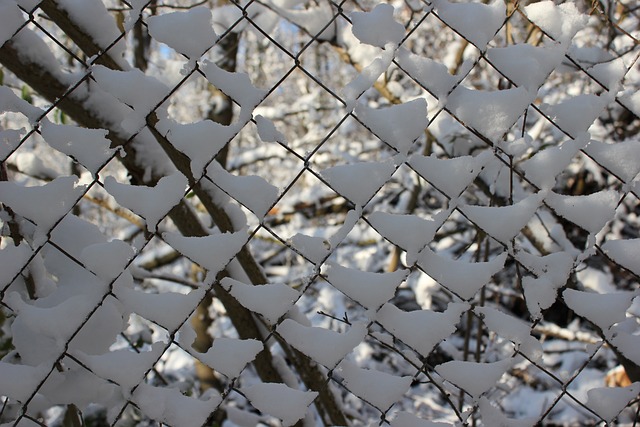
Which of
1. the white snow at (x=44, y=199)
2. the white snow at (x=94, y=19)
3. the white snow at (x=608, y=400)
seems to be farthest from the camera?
the white snow at (x=94, y=19)

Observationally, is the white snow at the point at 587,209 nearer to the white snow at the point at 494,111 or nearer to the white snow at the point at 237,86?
the white snow at the point at 494,111

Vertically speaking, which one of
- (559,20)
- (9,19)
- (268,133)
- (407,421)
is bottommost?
(407,421)

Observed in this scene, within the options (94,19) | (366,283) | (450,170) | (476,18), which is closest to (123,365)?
(366,283)

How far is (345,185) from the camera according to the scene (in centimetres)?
102

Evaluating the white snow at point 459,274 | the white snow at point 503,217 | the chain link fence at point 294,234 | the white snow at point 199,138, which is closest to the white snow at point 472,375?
the chain link fence at point 294,234

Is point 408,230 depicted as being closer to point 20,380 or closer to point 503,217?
point 503,217

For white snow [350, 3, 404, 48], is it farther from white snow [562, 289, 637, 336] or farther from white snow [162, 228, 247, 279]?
white snow [562, 289, 637, 336]

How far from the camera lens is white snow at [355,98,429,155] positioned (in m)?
1.03

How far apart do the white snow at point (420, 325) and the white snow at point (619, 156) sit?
420 mm

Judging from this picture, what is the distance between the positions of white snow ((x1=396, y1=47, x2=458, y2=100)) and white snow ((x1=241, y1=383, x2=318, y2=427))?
2.04ft

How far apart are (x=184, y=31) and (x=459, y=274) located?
2.22 feet

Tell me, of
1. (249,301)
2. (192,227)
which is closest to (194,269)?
(192,227)

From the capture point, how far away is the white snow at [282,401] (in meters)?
1.02

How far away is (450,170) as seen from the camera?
3.44 ft
